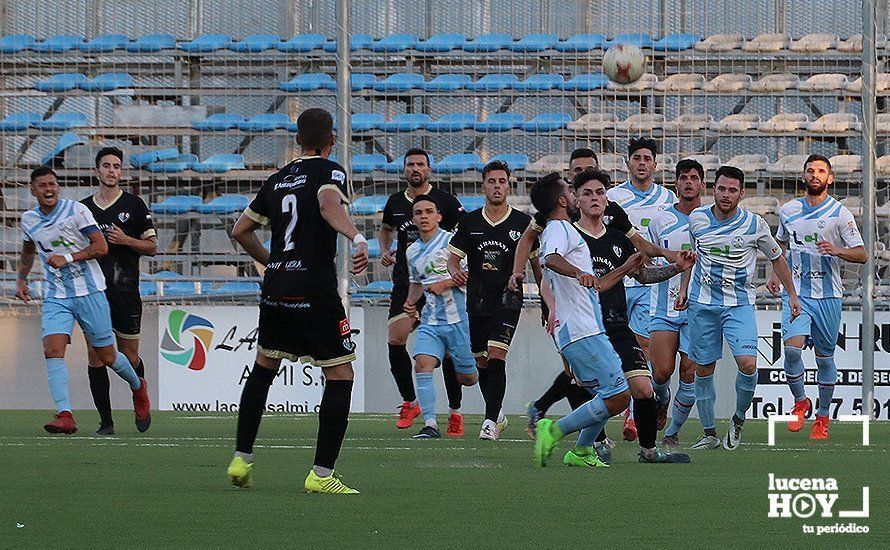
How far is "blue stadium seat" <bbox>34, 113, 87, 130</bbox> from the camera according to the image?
788 inches

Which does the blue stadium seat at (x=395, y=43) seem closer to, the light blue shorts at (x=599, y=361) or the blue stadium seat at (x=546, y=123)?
the blue stadium seat at (x=546, y=123)

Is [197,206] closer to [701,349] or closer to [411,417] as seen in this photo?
[411,417]

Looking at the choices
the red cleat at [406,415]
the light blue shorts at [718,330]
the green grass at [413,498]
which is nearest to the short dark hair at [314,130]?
the green grass at [413,498]

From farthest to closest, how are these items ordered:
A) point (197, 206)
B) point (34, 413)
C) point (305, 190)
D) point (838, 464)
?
point (197, 206) → point (34, 413) → point (838, 464) → point (305, 190)

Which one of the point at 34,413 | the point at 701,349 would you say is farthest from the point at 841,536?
the point at 34,413

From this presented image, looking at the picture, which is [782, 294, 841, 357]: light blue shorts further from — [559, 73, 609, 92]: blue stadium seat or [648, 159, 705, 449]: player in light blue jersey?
[559, 73, 609, 92]: blue stadium seat

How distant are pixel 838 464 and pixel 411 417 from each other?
510 cm

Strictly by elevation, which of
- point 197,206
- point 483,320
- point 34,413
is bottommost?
point 34,413

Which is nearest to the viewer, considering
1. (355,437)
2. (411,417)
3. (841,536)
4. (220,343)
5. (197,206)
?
(841,536)

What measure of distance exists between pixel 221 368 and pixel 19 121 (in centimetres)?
475

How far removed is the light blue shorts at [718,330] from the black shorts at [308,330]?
4.39 metres

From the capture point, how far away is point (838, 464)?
353 inches

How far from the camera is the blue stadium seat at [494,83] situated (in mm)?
19625

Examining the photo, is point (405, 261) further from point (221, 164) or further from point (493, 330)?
point (221, 164)
